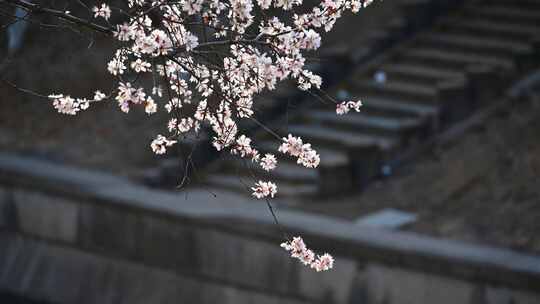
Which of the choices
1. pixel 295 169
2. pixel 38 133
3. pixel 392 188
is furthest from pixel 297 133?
pixel 38 133

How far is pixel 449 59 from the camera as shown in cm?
1440

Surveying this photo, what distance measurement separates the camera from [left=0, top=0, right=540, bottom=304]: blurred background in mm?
10211

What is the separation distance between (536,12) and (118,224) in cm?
684

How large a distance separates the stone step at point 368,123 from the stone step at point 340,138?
8 cm

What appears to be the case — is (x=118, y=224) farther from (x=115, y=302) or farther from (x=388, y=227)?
(x=388, y=227)

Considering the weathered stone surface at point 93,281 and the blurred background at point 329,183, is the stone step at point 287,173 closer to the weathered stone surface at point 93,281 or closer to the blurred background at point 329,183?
the blurred background at point 329,183

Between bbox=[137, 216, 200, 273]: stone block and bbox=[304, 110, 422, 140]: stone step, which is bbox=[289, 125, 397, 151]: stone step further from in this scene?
bbox=[137, 216, 200, 273]: stone block

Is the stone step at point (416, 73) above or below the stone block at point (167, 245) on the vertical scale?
above

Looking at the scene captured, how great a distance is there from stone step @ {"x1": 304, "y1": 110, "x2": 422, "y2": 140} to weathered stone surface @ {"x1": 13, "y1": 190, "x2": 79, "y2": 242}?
11.1 ft

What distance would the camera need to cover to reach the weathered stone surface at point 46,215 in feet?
40.5

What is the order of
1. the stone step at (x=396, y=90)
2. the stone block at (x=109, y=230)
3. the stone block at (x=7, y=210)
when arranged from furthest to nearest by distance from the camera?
the stone step at (x=396, y=90)
the stone block at (x=7, y=210)
the stone block at (x=109, y=230)

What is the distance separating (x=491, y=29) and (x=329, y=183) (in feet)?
13.6

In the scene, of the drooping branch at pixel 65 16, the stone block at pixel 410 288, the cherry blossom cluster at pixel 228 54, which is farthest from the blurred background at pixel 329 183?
the drooping branch at pixel 65 16

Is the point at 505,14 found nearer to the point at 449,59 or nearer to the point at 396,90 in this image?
the point at 449,59
